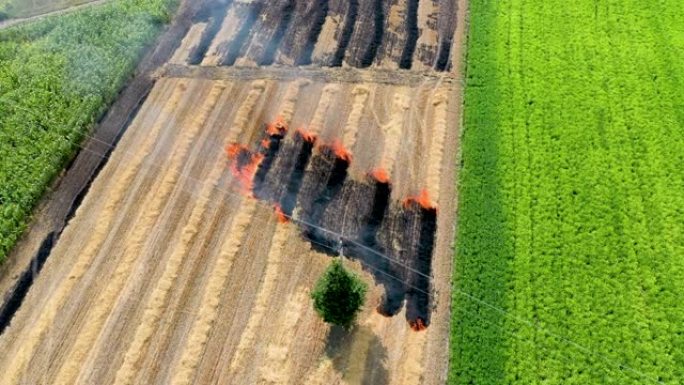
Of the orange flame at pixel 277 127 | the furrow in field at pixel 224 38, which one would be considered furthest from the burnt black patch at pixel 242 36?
the orange flame at pixel 277 127

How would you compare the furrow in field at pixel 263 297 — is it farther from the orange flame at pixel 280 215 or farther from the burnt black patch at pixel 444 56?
the burnt black patch at pixel 444 56

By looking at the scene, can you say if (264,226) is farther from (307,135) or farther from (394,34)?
(394,34)

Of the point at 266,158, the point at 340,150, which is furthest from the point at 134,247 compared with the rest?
the point at 340,150

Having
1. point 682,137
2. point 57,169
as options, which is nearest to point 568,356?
point 682,137

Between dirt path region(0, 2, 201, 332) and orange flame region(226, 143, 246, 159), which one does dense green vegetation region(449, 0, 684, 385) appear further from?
dirt path region(0, 2, 201, 332)

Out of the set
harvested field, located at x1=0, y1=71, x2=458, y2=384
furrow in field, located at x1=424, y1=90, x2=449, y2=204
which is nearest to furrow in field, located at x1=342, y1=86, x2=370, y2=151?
harvested field, located at x1=0, y1=71, x2=458, y2=384
